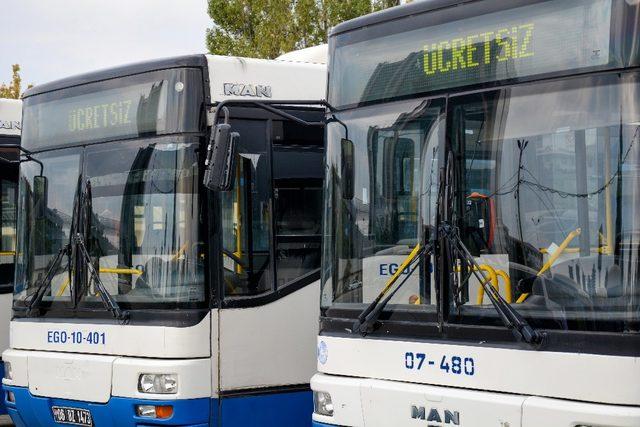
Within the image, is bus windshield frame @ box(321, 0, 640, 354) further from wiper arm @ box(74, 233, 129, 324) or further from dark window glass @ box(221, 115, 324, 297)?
wiper arm @ box(74, 233, 129, 324)

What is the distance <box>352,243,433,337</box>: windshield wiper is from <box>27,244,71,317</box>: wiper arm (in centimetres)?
307

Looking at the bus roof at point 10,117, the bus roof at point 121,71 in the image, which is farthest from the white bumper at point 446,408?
the bus roof at point 10,117

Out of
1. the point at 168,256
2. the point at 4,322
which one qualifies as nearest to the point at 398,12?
the point at 168,256

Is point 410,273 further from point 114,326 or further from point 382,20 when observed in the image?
point 114,326

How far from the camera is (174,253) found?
835 centimetres

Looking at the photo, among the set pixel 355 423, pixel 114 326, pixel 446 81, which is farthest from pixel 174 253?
pixel 446 81

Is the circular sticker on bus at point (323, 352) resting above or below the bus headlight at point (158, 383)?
above

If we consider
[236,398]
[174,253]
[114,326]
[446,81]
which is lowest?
[236,398]

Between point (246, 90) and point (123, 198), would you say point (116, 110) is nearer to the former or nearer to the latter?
point (123, 198)

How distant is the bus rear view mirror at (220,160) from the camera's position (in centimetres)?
726

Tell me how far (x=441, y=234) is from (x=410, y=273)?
31 centimetres

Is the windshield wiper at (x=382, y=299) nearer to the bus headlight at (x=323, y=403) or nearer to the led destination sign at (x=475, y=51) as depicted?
the bus headlight at (x=323, y=403)

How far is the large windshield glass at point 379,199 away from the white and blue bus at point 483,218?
0.01 meters

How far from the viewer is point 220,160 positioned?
730cm
